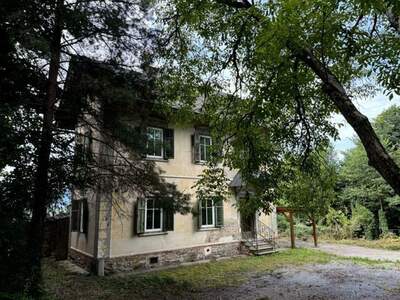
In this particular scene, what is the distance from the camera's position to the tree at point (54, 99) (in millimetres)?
5488

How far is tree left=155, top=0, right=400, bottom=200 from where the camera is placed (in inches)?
150

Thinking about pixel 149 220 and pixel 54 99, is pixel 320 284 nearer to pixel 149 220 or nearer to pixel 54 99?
pixel 149 220

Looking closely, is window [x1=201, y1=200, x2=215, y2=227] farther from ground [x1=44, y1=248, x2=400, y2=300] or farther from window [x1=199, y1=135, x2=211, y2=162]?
window [x1=199, y1=135, x2=211, y2=162]

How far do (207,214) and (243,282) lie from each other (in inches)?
178

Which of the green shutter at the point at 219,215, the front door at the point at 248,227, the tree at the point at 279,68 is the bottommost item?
the front door at the point at 248,227

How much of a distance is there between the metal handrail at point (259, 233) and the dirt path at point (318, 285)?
12.3ft

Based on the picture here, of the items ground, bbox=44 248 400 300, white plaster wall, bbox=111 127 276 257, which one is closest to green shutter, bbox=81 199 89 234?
white plaster wall, bbox=111 127 276 257

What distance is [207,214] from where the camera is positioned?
13.5 m

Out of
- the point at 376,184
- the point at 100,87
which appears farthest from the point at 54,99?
the point at 376,184

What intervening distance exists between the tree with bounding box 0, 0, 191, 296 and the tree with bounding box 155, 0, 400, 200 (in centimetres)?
122

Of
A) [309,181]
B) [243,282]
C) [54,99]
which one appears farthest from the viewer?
[243,282]

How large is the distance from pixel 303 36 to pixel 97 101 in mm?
4898

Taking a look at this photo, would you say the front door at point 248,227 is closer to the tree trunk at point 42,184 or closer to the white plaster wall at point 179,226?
the white plaster wall at point 179,226

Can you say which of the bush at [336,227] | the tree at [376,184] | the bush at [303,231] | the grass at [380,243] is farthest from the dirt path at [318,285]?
the tree at [376,184]
